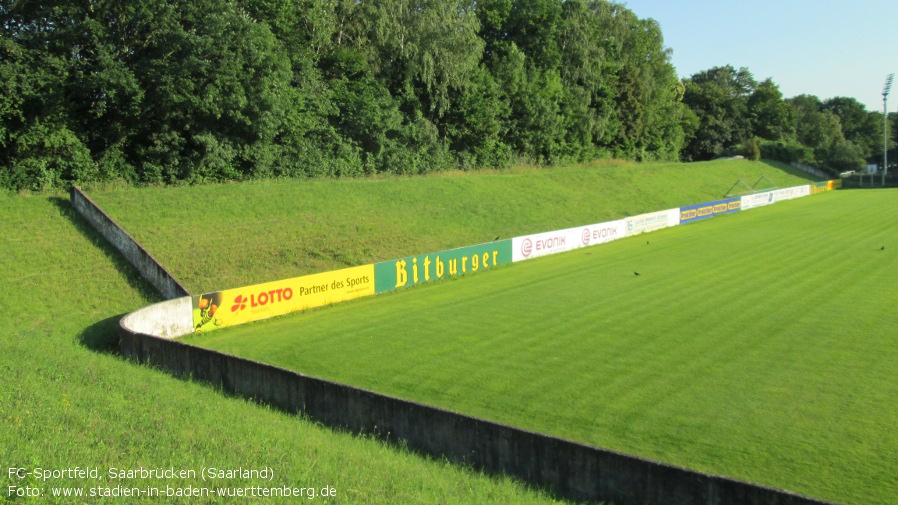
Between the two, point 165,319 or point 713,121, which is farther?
point 713,121

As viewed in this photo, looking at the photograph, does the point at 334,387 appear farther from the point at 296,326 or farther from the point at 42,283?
the point at 42,283

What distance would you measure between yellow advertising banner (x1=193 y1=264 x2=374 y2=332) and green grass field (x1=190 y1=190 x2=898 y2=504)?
→ 54 centimetres

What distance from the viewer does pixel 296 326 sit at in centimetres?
1964

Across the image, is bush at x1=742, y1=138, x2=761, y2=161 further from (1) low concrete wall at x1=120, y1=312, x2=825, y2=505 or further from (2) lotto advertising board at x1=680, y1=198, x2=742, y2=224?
(1) low concrete wall at x1=120, y1=312, x2=825, y2=505

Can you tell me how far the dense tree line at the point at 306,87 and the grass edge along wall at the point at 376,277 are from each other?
13.9 metres

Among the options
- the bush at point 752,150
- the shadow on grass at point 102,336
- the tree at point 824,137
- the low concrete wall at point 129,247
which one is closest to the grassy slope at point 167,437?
the shadow on grass at point 102,336

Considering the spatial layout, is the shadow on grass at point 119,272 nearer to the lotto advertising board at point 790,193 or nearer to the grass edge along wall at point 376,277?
the grass edge along wall at point 376,277

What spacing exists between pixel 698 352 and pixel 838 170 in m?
83.2

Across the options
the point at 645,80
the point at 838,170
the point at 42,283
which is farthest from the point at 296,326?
the point at 838,170

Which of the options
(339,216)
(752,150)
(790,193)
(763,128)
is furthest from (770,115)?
(339,216)

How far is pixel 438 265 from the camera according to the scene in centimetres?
2658

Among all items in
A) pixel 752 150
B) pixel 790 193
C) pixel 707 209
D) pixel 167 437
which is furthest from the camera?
pixel 752 150

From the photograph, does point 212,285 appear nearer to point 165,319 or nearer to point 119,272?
point 119,272

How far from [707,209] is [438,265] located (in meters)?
28.4
